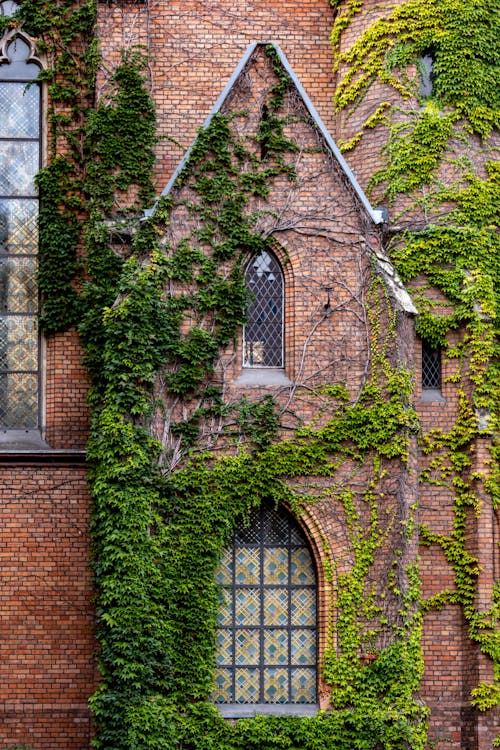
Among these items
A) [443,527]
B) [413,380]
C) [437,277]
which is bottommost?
[443,527]

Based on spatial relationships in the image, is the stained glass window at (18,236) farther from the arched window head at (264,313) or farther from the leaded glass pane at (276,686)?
the leaded glass pane at (276,686)

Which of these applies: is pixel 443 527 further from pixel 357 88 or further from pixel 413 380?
pixel 357 88

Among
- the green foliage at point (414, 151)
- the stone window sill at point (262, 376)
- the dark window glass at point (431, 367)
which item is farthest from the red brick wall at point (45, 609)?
the green foliage at point (414, 151)

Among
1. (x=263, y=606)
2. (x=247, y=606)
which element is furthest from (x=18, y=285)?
(x=263, y=606)

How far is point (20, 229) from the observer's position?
57.0 ft

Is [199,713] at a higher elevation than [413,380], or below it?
below

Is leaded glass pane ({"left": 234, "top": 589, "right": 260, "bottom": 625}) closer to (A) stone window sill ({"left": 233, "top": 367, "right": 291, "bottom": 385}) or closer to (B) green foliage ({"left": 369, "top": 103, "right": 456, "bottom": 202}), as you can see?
(A) stone window sill ({"left": 233, "top": 367, "right": 291, "bottom": 385})

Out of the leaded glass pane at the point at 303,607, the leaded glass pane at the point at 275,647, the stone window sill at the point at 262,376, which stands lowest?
the leaded glass pane at the point at 275,647

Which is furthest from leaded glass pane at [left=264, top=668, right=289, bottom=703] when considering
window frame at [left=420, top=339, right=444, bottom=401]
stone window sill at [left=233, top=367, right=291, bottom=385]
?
window frame at [left=420, top=339, right=444, bottom=401]

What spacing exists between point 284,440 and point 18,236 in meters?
5.57

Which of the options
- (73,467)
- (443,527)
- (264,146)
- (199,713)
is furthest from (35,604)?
(264,146)

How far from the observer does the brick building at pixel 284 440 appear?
1504 centimetres

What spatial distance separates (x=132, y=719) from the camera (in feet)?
46.0

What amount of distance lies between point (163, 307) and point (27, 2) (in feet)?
19.0
